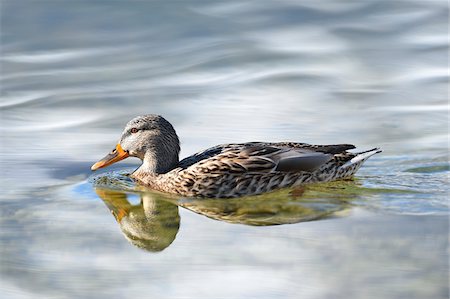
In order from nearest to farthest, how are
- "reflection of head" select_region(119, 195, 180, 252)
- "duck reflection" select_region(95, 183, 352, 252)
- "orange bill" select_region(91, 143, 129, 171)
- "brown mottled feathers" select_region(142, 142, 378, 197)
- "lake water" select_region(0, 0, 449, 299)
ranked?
"lake water" select_region(0, 0, 449, 299)
"reflection of head" select_region(119, 195, 180, 252)
"duck reflection" select_region(95, 183, 352, 252)
"brown mottled feathers" select_region(142, 142, 378, 197)
"orange bill" select_region(91, 143, 129, 171)

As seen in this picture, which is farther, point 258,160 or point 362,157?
point 362,157

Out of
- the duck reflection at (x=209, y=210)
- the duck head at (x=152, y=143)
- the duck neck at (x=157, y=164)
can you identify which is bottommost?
the duck reflection at (x=209, y=210)

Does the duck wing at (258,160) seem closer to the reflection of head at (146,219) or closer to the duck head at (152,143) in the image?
the duck head at (152,143)

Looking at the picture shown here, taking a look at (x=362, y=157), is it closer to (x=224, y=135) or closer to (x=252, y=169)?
(x=252, y=169)

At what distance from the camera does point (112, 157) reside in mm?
9617

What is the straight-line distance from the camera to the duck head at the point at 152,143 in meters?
9.61

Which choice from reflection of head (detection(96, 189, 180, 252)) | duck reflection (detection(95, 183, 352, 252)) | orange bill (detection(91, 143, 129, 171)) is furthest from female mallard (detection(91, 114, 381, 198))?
reflection of head (detection(96, 189, 180, 252))

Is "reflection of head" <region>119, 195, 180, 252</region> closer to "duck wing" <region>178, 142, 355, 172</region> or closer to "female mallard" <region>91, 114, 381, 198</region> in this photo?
"female mallard" <region>91, 114, 381, 198</region>

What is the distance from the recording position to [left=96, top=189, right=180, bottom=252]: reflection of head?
768 centimetres

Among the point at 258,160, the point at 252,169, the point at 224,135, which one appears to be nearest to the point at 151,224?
the point at 252,169

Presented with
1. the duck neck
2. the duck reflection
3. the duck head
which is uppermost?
the duck head

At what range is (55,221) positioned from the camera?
26.6 ft

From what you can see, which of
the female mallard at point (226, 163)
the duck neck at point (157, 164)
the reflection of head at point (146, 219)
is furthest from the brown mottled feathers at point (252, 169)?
the reflection of head at point (146, 219)

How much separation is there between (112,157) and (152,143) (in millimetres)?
415
